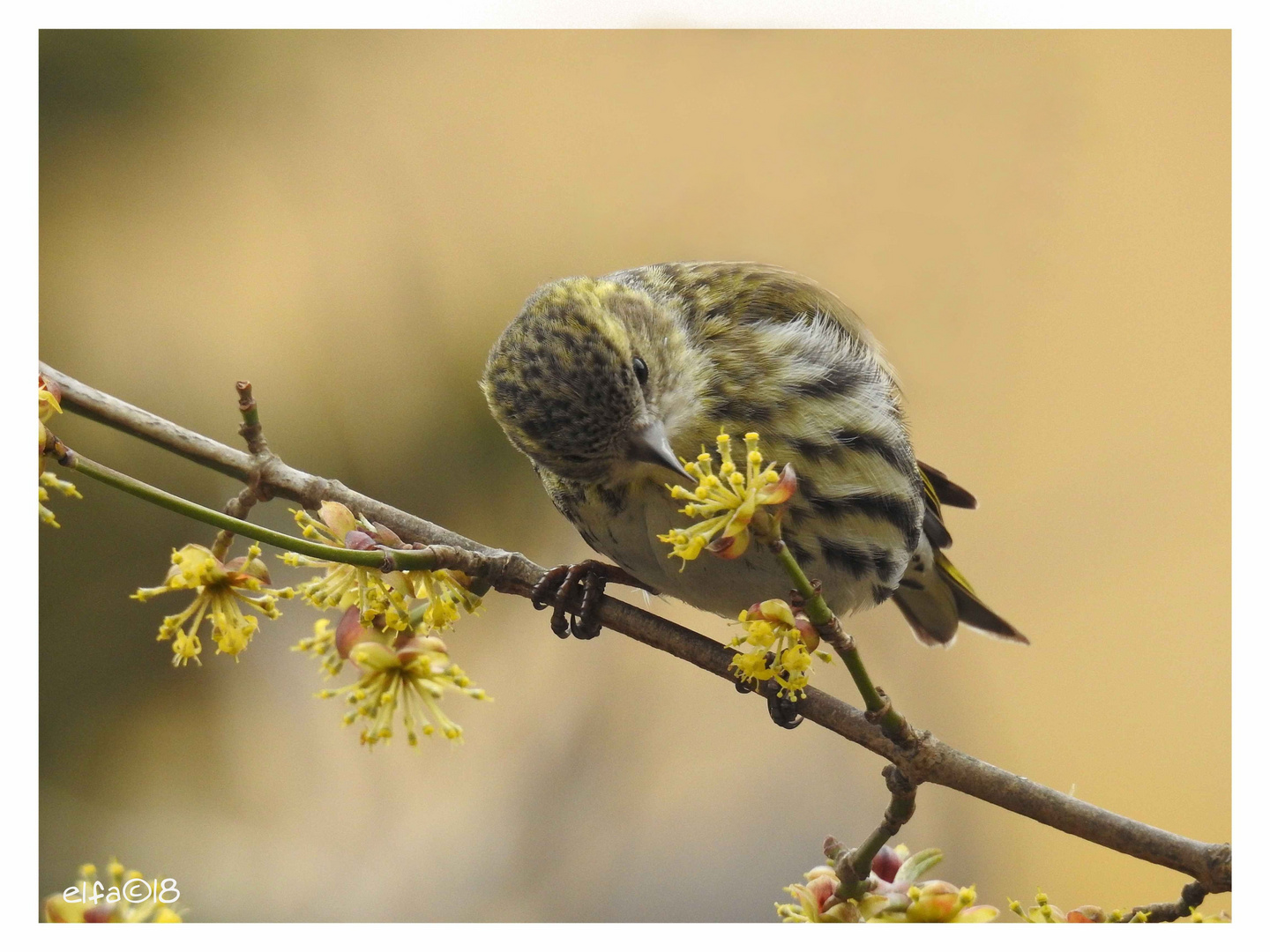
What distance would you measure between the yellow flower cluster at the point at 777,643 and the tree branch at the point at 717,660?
0.62 ft

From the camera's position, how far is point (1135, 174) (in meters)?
Answer: 1.59

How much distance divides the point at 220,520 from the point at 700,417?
0.67 metres

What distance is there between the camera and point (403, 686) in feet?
3.65

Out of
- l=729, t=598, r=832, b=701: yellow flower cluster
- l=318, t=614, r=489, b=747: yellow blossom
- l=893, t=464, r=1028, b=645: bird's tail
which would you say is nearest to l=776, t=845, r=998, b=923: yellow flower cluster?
l=729, t=598, r=832, b=701: yellow flower cluster

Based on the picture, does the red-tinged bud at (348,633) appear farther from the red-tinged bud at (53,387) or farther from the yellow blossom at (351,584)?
the red-tinged bud at (53,387)

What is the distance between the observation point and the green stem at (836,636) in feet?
3.18

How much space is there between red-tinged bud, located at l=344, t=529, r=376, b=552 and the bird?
330mm

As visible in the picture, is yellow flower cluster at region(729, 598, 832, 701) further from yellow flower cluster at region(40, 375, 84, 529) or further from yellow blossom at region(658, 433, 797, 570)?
yellow flower cluster at region(40, 375, 84, 529)

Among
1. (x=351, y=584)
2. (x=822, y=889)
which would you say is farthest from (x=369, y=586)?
(x=822, y=889)

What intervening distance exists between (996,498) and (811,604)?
2.92 feet

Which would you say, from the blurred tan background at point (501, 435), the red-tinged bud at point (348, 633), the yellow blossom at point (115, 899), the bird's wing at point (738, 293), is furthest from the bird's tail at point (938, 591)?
the yellow blossom at point (115, 899)

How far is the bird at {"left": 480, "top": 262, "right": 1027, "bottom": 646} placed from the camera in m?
1.37

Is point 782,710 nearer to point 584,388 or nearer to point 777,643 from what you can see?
point 777,643
